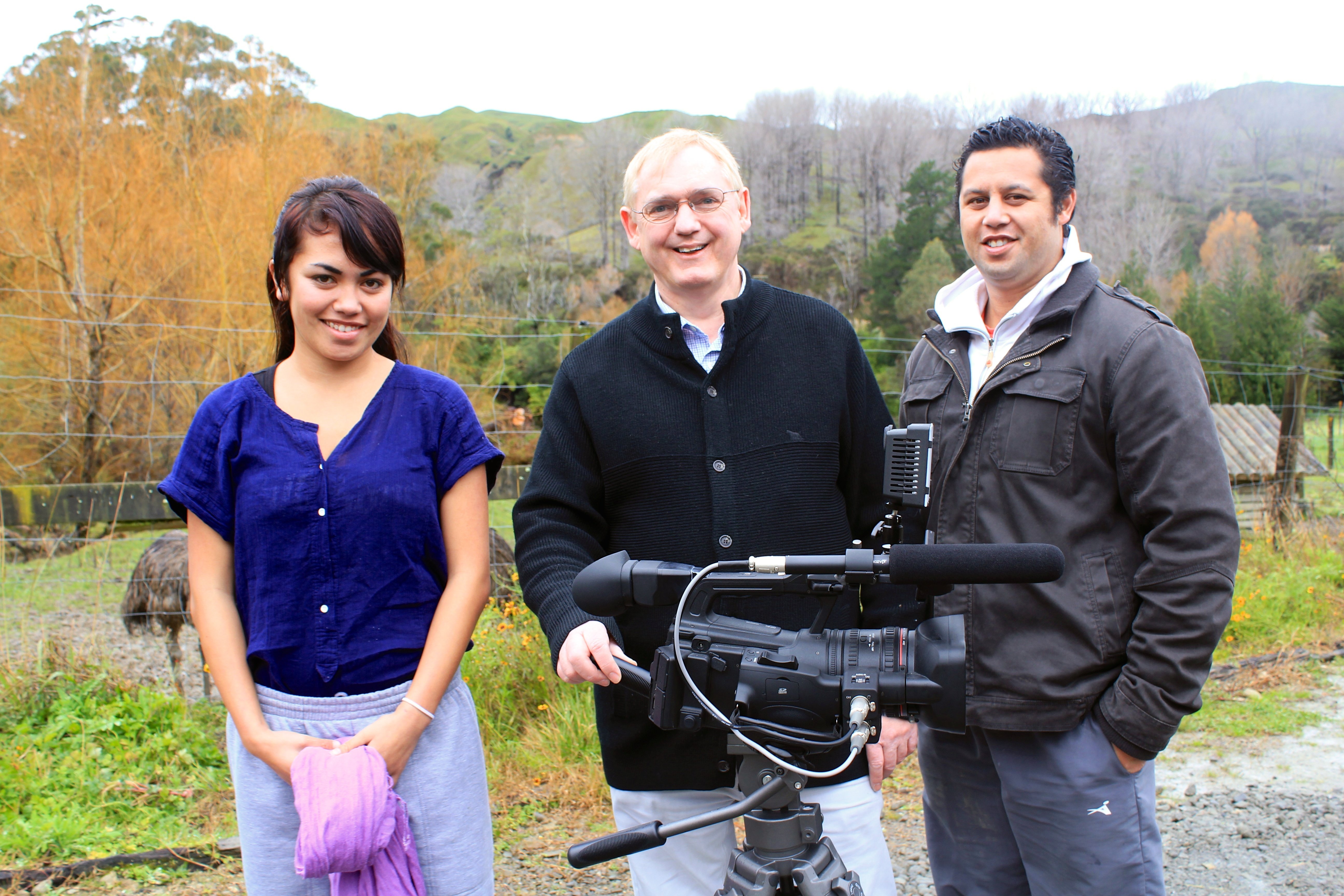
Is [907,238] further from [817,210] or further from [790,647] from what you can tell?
[790,647]

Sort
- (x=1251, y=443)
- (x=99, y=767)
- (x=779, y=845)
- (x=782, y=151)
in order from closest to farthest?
(x=779, y=845) → (x=99, y=767) → (x=1251, y=443) → (x=782, y=151)

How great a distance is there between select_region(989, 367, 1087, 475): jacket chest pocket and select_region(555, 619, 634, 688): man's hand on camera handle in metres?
1.02

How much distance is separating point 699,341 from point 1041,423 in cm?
79

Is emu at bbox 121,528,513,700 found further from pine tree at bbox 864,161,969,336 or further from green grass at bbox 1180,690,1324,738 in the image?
pine tree at bbox 864,161,969,336

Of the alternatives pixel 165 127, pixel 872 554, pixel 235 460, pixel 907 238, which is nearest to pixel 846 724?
pixel 872 554

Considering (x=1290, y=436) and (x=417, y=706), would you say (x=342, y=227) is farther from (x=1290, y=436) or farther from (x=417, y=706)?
(x=1290, y=436)

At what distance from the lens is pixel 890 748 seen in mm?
1878

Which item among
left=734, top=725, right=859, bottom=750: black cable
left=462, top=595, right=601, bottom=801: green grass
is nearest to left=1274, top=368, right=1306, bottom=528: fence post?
left=462, top=595, right=601, bottom=801: green grass

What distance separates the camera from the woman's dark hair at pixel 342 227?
196 cm

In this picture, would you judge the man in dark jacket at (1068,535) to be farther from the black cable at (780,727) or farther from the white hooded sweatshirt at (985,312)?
the black cable at (780,727)

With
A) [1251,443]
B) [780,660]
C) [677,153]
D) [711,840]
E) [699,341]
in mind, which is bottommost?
[1251,443]

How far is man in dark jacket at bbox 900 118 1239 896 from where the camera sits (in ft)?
6.35

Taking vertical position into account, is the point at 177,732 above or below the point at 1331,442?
below

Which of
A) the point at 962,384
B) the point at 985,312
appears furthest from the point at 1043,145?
the point at 962,384
